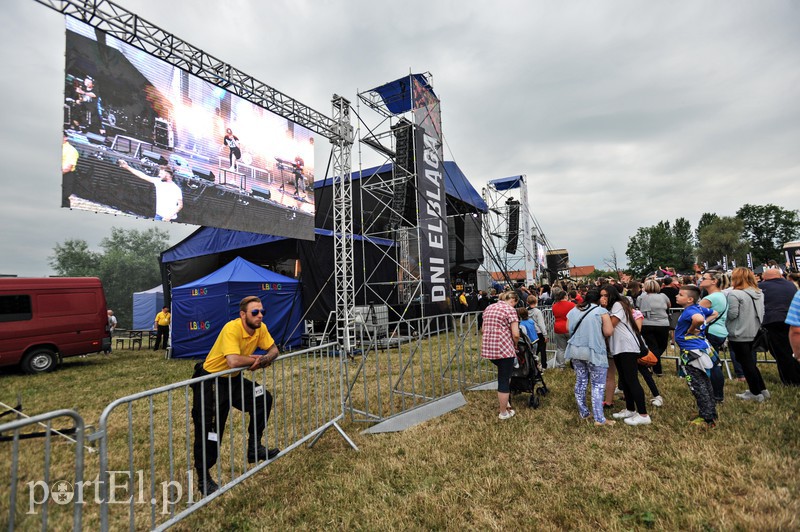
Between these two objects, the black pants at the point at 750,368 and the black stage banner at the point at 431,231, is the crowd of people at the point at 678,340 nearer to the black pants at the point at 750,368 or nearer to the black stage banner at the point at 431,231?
the black pants at the point at 750,368

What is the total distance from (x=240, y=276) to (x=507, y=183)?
17371 millimetres

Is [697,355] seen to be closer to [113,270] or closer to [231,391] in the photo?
[231,391]

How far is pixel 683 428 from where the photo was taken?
12.8 feet

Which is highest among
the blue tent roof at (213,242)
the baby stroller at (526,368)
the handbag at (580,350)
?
the blue tent roof at (213,242)

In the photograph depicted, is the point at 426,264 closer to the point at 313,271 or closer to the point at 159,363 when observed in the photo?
the point at 313,271

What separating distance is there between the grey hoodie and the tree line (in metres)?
59.2

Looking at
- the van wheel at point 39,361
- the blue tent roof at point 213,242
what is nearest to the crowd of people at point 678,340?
the blue tent roof at point 213,242

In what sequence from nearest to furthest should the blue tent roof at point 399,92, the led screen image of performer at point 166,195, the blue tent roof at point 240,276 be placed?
the led screen image of performer at point 166,195
the blue tent roof at point 240,276
the blue tent roof at point 399,92

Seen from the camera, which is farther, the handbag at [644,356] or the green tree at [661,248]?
the green tree at [661,248]

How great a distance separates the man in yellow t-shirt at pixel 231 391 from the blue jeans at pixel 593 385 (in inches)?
138

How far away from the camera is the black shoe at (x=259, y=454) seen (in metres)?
3.16

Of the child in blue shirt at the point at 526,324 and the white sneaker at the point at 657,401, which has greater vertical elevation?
the child in blue shirt at the point at 526,324

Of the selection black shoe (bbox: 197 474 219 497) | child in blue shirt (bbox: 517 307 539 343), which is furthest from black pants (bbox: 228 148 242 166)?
black shoe (bbox: 197 474 219 497)

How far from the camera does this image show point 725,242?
50406 millimetres
